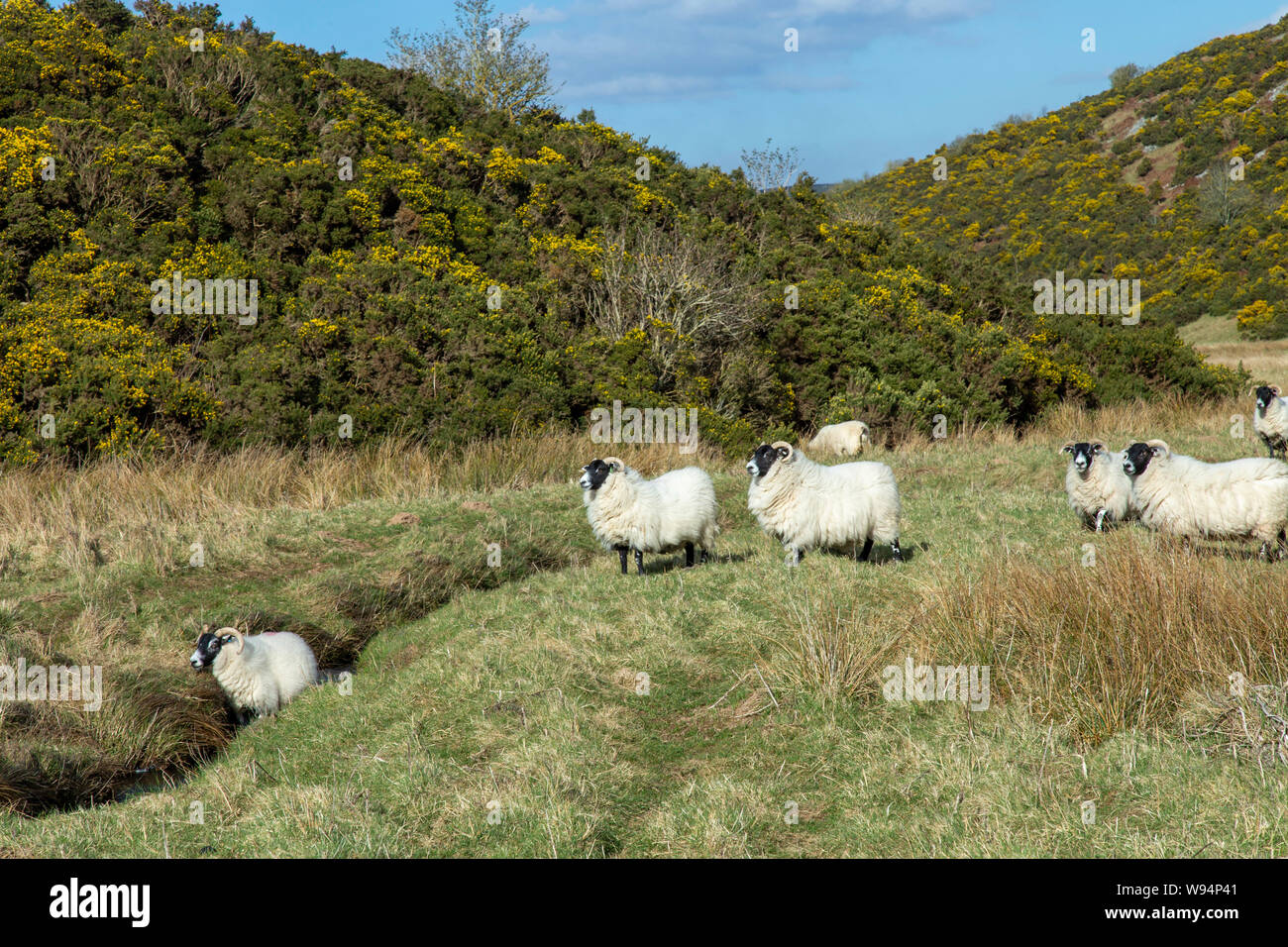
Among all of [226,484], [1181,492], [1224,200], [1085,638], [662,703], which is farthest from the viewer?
[1224,200]

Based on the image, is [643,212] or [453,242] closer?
[453,242]

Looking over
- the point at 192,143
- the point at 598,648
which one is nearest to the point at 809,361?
the point at 192,143

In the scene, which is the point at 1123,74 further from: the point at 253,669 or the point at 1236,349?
the point at 253,669

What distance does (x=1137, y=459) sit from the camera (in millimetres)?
9984

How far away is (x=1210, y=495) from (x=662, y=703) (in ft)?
20.8

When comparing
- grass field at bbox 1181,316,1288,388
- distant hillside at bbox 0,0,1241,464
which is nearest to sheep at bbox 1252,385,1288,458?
distant hillside at bbox 0,0,1241,464

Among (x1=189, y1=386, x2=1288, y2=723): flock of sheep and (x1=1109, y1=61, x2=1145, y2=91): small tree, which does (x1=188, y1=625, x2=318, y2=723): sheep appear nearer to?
(x1=189, y1=386, x2=1288, y2=723): flock of sheep

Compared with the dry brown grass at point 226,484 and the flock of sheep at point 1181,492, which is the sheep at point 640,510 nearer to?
the flock of sheep at point 1181,492

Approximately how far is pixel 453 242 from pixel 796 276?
1027cm

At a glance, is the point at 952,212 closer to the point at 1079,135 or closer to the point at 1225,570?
the point at 1079,135

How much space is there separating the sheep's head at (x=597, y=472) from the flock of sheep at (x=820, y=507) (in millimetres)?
11

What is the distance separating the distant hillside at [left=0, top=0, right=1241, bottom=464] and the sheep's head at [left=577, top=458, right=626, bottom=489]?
25.5 feet

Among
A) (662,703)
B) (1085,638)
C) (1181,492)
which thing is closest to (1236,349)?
(1181,492)
